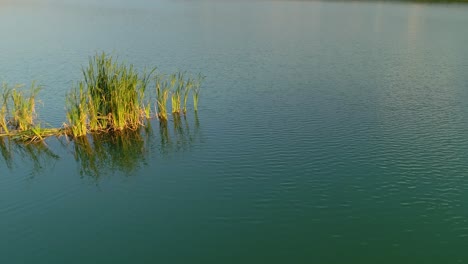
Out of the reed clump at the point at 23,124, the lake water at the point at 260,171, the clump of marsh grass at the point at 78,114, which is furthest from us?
the reed clump at the point at 23,124

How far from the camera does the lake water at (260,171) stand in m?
7.04

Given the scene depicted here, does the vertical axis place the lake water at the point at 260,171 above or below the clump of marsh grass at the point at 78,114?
below

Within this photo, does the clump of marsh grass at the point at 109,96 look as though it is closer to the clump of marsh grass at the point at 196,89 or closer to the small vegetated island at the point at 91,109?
the small vegetated island at the point at 91,109

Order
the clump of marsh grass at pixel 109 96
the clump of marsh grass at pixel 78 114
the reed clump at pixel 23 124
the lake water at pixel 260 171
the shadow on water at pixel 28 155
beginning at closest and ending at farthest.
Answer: the lake water at pixel 260 171, the shadow on water at pixel 28 155, the clump of marsh grass at pixel 78 114, the reed clump at pixel 23 124, the clump of marsh grass at pixel 109 96

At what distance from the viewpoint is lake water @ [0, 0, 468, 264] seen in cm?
704

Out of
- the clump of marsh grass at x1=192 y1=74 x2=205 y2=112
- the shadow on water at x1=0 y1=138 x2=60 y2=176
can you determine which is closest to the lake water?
the shadow on water at x1=0 y1=138 x2=60 y2=176

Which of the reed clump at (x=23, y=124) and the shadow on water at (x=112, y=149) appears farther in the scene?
the reed clump at (x=23, y=124)

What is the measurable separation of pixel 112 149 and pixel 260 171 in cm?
373

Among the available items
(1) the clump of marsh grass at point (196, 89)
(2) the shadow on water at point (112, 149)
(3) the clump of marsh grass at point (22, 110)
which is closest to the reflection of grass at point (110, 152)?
(2) the shadow on water at point (112, 149)

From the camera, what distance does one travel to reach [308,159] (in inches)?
396

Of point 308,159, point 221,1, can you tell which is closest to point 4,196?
point 308,159

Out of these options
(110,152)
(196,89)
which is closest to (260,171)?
(110,152)

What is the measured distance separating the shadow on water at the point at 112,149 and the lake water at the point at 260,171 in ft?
0.15

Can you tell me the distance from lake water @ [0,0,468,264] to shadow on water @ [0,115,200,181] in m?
0.05
